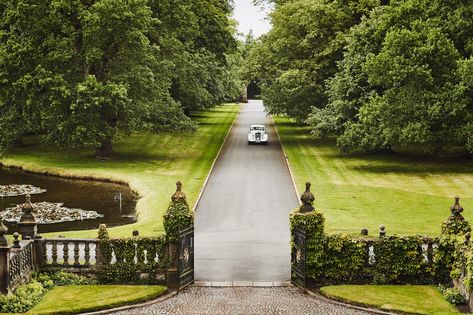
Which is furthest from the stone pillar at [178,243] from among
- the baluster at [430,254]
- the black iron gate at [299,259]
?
the baluster at [430,254]

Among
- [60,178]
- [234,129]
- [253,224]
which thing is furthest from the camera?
[234,129]

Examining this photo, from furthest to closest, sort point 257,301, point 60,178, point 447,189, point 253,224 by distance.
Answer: point 60,178
point 447,189
point 253,224
point 257,301

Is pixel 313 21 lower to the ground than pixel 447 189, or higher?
higher

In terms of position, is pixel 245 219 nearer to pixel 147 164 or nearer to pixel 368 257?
pixel 368 257

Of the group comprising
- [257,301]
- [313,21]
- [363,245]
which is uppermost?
[313,21]

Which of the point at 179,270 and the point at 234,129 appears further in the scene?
the point at 234,129

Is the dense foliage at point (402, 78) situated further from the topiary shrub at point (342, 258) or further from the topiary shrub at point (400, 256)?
the topiary shrub at point (342, 258)

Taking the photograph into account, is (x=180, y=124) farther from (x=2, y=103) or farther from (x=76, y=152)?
(x=2, y=103)

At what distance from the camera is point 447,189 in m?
40.0

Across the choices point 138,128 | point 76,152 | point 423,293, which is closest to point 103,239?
point 423,293

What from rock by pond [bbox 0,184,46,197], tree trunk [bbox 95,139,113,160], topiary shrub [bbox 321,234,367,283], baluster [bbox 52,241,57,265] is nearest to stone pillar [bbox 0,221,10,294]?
baluster [bbox 52,241,57,265]

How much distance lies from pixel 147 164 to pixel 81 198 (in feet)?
38.1

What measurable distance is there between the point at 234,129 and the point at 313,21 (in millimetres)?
21252

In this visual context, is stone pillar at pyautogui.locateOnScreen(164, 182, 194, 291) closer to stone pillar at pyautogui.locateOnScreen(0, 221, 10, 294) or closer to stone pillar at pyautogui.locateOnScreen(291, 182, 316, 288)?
stone pillar at pyautogui.locateOnScreen(291, 182, 316, 288)
